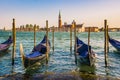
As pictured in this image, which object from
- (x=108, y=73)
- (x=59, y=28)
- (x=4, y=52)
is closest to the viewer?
(x=108, y=73)

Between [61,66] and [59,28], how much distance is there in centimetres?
12658

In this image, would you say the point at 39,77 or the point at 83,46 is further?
the point at 83,46

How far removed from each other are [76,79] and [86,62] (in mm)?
3137

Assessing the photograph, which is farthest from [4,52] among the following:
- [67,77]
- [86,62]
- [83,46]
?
[67,77]

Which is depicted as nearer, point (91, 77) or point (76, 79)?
point (76, 79)

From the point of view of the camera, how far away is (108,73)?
15438mm

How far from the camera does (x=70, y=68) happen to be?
17.0 m

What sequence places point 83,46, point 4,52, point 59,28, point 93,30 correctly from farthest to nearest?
point 93,30
point 59,28
point 4,52
point 83,46

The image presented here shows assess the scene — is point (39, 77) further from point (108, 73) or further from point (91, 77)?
point (108, 73)

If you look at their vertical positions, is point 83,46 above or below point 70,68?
above

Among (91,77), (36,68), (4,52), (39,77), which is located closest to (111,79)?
(91,77)

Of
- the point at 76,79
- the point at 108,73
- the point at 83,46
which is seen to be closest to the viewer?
the point at 76,79

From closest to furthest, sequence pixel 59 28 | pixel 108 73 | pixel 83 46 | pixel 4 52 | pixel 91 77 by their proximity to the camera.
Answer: pixel 91 77 < pixel 108 73 < pixel 83 46 < pixel 4 52 < pixel 59 28

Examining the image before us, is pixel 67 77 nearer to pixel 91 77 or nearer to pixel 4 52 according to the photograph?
pixel 91 77
